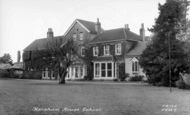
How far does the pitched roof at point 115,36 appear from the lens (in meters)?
42.2

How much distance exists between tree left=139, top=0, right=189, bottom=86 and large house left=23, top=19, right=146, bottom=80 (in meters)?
10.8

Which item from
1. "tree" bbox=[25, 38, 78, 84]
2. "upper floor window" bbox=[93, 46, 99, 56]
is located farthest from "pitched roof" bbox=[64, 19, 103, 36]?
"tree" bbox=[25, 38, 78, 84]

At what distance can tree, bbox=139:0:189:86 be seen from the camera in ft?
88.0

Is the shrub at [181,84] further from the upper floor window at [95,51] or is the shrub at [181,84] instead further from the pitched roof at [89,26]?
the pitched roof at [89,26]

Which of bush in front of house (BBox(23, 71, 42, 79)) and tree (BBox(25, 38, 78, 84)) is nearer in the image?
tree (BBox(25, 38, 78, 84))

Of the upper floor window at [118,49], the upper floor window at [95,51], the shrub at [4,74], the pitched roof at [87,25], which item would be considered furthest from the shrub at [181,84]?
the shrub at [4,74]

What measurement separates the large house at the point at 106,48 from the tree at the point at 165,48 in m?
10.8

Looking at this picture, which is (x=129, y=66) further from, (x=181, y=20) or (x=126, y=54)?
(x=181, y=20)

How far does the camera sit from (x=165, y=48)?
90.0 feet

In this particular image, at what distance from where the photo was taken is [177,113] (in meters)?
10.3

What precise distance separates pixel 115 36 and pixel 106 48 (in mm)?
2226

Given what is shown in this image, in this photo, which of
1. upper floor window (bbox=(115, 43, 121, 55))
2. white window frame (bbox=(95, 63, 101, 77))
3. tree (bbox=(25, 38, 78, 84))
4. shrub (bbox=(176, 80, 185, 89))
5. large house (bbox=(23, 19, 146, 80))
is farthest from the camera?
white window frame (bbox=(95, 63, 101, 77))

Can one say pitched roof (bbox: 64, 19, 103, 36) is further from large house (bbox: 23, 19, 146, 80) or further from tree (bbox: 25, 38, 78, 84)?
tree (bbox: 25, 38, 78, 84)

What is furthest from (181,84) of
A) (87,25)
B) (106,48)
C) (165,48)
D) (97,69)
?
(87,25)
